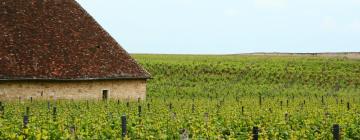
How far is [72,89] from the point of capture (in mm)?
26750

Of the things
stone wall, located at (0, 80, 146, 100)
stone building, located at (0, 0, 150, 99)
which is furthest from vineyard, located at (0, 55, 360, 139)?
stone building, located at (0, 0, 150, 99)

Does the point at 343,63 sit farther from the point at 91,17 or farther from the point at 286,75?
the point at 91,17

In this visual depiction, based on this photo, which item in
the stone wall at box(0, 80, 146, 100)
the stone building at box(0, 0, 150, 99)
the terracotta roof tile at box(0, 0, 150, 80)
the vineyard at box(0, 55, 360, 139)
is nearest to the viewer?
the vineyard at box(0, 55, 360, 139)

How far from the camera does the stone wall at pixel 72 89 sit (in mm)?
25328

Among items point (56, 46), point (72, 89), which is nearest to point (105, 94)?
point (72, 89)

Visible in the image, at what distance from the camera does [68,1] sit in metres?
30.8

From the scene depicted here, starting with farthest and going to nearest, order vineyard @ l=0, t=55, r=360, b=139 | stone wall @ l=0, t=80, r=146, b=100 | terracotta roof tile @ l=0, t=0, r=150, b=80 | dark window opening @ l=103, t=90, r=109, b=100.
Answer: dark window opening @ l=103, t=90, r=109, b=100, terracotta roof tile @ l=0, t=0, r=150, b=80, stone wall @ l=0, t=80, r=146, b=100, vineyard @ l=0, t=55, r=360, b=139

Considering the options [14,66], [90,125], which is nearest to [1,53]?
[14,66]

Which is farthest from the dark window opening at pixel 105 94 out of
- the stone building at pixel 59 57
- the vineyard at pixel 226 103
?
the vineyard at pixel 226 103

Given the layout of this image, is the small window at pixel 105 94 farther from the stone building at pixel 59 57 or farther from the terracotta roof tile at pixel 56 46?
the terracotta roof tile at pixel 56 46

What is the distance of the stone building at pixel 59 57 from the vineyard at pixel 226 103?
2.82ft

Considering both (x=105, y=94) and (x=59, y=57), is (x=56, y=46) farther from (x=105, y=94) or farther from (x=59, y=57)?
(x=105, y=94)

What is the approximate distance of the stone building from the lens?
2586 centimetres

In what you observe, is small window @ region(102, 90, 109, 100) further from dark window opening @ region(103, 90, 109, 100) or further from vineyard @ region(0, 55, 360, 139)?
vineyard @ region(0, 55, 360, 139)
